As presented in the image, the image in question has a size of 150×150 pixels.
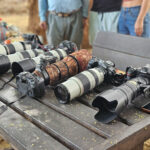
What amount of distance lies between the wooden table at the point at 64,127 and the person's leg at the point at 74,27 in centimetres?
151

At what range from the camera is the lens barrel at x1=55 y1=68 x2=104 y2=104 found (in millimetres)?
1211

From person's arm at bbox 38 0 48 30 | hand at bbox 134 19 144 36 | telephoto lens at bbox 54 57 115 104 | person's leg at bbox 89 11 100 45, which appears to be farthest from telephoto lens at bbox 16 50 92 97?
person's leg at bbox 89 11 100 45

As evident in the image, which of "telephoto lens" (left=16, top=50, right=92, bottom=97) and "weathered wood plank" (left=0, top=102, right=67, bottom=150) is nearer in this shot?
"weathered wood plank" (left=0, top=102, right=67, bottom=150)

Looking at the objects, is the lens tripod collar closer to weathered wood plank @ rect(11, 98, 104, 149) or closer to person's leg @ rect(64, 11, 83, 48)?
weathered wood plank @ rect(11, 98, 104, 149)

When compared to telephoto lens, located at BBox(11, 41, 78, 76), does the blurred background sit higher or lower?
lower

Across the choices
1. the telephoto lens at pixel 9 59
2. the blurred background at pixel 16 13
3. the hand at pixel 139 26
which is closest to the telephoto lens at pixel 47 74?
the telephoto lens at pixel 9 59

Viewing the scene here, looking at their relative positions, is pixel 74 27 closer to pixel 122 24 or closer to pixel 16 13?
pixel 122 24

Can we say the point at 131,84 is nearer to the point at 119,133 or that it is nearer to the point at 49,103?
the point at 119,133

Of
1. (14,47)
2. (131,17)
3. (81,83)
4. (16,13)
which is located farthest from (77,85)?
(16,13)

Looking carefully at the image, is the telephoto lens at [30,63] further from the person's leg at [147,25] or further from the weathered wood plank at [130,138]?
the person's leg at [147,25]

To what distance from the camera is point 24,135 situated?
99cm

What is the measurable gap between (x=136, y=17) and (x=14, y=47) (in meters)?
1.21

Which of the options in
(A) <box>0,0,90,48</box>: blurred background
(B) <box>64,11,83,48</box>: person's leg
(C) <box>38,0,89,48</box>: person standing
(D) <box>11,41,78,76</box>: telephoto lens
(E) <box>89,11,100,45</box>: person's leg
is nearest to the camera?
(D) <box>11,41,78,76</box>: telephoto lens

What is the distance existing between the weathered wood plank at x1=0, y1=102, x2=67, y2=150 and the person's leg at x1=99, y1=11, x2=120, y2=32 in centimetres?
192
